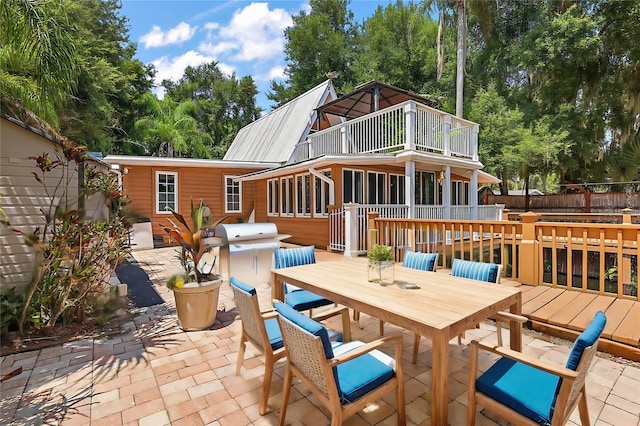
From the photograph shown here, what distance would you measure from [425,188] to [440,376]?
31.5 ft

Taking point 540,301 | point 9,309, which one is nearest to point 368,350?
point 540,301

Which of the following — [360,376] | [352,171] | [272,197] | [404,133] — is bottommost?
[360,376]

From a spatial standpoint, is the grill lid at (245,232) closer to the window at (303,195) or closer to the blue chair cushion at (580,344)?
the window at (303,195)

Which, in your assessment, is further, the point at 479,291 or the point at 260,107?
the point at 260,107

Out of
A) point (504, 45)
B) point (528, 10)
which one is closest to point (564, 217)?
point (504, 45)

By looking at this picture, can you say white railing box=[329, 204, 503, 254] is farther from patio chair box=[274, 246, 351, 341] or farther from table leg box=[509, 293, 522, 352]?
table leg box=[509, 293, 522, 352]

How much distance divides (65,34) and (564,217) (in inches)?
545

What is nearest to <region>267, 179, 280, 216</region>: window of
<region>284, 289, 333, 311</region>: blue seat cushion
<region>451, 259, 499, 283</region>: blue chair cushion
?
<region>284, 289, 333, 311</region>: blue seat cushion

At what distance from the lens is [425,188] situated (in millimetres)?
10742

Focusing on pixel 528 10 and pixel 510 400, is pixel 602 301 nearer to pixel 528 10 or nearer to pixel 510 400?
pixel 510 400

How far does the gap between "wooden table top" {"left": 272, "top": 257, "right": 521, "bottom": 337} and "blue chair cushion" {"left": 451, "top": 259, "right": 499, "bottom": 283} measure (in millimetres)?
356

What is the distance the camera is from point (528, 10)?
50.5ft

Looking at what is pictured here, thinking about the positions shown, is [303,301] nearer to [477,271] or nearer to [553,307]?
[477,271]

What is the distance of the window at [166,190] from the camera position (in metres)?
11.3
